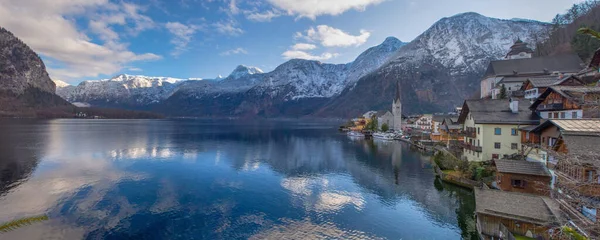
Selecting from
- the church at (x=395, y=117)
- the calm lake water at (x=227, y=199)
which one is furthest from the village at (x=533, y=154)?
the church at (x=395, y=117)

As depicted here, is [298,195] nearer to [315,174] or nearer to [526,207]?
[315,174]

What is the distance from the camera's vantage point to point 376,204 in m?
33.2

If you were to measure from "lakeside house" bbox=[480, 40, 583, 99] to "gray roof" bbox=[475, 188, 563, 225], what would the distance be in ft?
187

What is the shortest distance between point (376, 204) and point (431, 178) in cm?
1653

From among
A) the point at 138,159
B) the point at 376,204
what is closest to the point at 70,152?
the point at 138,159

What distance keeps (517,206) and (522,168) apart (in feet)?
35.5

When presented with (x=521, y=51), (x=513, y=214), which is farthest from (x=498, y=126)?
(x=521, y=51)

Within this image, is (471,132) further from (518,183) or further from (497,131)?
(518,183)

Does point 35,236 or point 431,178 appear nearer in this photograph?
point 35,236

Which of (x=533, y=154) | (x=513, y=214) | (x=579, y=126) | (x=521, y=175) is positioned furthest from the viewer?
(x=533, y=154)

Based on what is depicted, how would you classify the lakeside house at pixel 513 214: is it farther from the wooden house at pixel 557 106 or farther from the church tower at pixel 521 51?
the church tower at pixel 521 51

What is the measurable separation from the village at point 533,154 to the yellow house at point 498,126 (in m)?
0.11

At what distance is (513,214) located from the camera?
2073 cm

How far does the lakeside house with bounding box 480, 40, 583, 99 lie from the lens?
237 feet
